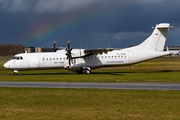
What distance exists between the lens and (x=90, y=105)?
17609 mm

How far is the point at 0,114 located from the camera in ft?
48.2

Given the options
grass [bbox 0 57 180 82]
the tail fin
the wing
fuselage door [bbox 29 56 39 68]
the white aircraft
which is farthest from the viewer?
the tail fin

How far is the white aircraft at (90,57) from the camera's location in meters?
48.5

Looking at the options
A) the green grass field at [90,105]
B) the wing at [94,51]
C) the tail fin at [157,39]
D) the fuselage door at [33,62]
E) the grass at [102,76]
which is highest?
the tail fin at [157,39]

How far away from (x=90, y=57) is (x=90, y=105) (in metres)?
32.8

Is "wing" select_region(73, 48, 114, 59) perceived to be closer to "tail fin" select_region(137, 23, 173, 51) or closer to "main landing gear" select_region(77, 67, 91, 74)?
"main landing gear" select_region(77, 67, 91, 74)

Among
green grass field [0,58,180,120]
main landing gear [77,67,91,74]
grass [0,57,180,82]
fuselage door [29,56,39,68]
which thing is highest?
fuselage door [29,56,39,68]

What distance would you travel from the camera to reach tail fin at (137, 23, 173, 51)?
52.1 m

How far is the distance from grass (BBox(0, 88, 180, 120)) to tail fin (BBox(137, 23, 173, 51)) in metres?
30.4

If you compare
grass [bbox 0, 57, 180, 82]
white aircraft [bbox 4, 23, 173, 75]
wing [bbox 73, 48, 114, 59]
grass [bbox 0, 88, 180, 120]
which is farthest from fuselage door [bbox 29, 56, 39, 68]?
grass [bbox 0, 88, 180, 120]

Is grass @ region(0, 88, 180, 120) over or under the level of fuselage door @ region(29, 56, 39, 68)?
under

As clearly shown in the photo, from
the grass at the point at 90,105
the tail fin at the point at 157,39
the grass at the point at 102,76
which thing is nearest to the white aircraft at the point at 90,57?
the tail fin at the point at 157,39

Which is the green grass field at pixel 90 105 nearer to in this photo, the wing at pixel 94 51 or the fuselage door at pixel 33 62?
the wing at pixel 94 51

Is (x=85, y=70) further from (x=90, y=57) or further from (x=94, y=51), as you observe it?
(x=94, y=51)
